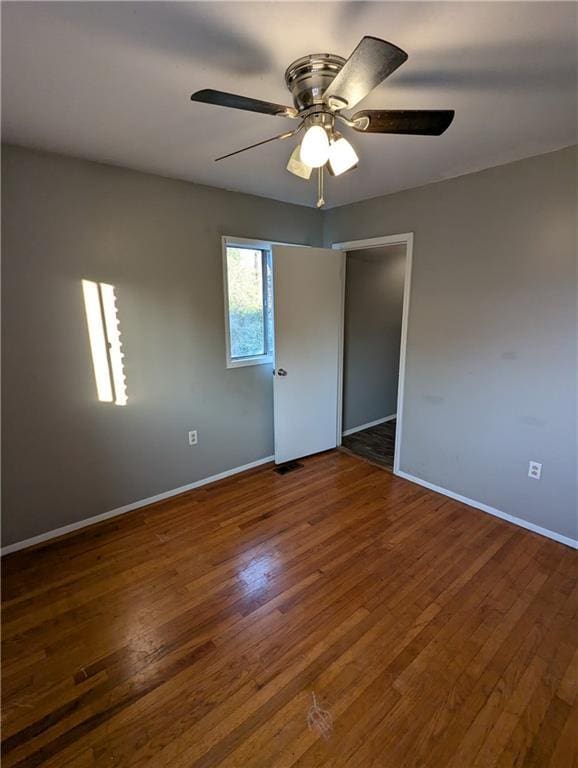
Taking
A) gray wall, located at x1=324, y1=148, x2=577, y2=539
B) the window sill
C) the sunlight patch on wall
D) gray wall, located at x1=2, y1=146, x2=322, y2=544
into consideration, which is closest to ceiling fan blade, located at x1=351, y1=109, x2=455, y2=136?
gray wall, located at x1=324, y1=148, x2=577, y2=539

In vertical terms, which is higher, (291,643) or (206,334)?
(206,334)

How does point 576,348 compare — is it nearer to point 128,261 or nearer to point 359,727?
point 359,727

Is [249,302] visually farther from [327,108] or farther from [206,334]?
[327,108]

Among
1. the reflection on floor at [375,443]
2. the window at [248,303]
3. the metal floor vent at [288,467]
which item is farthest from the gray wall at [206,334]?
the metal floor vent at [288,467]

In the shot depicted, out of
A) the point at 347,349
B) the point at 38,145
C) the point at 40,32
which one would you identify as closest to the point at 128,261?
the point at 38,145

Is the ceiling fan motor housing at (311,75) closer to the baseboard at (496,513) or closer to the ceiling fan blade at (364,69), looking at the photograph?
the ceiling fan blade at (364,69)

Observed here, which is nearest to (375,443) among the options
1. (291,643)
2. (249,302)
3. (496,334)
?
(496,334)

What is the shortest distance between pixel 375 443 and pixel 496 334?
1.87 m

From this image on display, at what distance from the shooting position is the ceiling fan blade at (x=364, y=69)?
910 millimetres

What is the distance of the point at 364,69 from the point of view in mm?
1015

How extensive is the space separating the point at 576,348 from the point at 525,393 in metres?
0.39

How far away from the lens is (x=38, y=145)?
195 centimetres

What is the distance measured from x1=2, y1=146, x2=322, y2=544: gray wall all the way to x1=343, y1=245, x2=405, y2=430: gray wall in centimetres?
124

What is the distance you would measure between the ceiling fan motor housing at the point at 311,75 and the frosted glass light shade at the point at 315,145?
0.51ft
